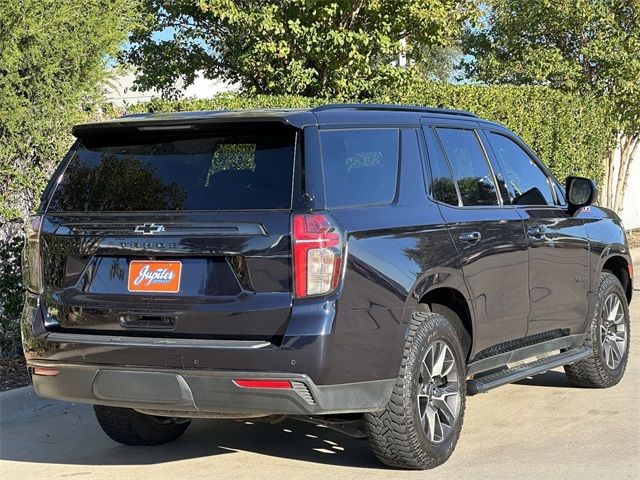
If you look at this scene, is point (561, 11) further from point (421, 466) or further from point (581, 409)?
point (421, 466)

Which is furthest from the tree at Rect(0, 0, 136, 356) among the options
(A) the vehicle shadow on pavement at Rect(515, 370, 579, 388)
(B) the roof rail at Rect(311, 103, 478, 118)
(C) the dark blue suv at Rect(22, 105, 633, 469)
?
(A) the vehicle shadow on pavement at Rect(515, 370, 579, 388)

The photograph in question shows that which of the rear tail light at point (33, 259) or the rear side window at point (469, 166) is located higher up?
the rear side window at point (469, 166)

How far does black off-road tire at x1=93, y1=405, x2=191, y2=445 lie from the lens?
647cm

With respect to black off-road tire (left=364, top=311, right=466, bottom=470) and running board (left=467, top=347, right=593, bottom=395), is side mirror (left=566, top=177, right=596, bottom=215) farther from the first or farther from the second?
black off-road tire (left=364, top=311, right=466, bottom=470)

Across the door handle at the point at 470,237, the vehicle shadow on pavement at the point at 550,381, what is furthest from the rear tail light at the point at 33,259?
the vehicle shadow on pavement at the point at 550,381

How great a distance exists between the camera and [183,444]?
21.9ft

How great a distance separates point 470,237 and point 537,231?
93 centimetres

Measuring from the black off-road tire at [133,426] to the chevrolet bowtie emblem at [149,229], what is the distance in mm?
1520

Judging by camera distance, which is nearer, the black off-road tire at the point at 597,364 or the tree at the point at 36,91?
the black off-road tire at the point at 597,364

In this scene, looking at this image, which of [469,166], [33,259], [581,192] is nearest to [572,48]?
[581,192]

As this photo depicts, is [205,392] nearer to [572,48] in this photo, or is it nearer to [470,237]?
[470,237]

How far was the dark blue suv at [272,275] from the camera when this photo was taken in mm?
5086

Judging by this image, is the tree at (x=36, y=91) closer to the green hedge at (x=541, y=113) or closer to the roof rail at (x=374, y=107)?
the green hedge at (x=541, y=113)

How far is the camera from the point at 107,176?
18.8ft
